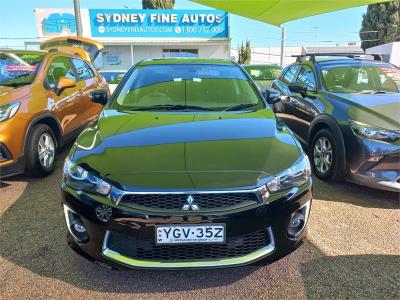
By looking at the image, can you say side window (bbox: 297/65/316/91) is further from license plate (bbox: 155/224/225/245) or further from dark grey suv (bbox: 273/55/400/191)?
license plate (bbox: 155/224/225/245)

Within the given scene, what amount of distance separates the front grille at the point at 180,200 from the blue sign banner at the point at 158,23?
66.3 ft

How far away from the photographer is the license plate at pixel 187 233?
2.19 meters

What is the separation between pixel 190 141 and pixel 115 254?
95cm

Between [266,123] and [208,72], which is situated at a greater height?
[208,72]

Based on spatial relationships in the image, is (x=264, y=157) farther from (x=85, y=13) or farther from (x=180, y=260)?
(x=85, y=13)

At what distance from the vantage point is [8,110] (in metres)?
4.09

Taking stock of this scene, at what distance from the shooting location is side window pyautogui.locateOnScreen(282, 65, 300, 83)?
19.8ft

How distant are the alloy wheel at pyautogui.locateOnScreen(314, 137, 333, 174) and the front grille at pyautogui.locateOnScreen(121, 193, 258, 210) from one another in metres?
2.47

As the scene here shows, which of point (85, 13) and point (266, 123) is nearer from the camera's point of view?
point (266, 123)

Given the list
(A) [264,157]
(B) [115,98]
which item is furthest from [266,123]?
(B) [115,98]

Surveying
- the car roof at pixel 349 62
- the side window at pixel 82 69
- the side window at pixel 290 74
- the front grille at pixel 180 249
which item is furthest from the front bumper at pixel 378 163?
the side window at pixel 82 69

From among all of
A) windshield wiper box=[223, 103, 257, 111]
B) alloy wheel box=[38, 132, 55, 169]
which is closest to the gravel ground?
alloy wheel box=[38, 132, 55, 169]

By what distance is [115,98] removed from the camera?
3689 millimetres

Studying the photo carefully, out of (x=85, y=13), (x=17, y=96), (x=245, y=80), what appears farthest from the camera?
(x=85, y=13)
